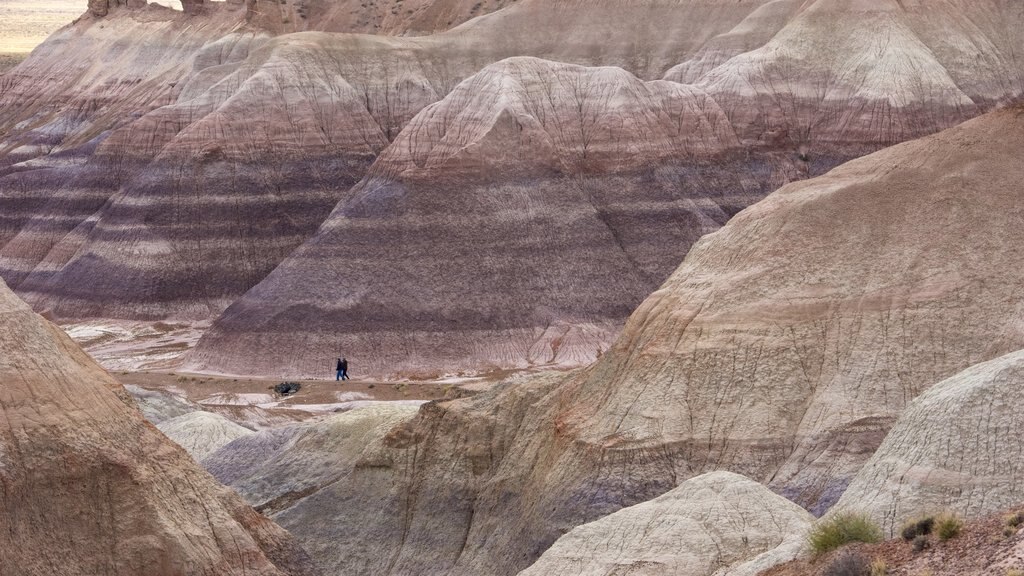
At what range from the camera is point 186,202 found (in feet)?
267

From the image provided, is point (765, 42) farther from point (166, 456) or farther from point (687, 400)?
point (166, 456)

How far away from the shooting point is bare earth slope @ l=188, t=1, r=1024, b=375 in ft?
216

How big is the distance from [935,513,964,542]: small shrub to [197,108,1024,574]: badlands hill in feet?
33.7

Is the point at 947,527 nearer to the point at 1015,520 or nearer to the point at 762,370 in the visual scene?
the point at 1015,520

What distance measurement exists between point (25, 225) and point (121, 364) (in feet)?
82.7

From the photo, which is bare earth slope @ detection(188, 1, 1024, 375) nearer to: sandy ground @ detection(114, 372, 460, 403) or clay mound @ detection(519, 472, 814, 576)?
sandy ground @ detection(114, 372, 460, 403)

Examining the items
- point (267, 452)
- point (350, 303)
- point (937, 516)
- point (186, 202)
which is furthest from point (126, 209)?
point (937, 516)

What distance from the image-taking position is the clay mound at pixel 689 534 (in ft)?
81.9

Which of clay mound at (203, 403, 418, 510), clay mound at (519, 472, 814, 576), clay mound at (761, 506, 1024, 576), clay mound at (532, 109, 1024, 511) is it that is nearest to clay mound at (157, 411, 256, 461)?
clay mound at (203, 403, 418, 510)

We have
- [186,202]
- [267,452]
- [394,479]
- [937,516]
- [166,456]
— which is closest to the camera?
[937,516]

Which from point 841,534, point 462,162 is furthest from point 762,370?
point 462,162

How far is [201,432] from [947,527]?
30.1 m

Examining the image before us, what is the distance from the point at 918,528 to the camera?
64.4 feet

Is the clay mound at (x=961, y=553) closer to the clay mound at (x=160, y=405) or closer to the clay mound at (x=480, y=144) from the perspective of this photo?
the clay mound at (x=160, y=405)
